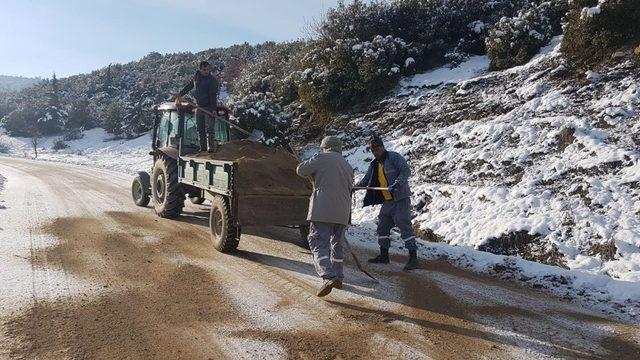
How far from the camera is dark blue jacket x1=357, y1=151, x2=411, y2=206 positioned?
19.7 feet

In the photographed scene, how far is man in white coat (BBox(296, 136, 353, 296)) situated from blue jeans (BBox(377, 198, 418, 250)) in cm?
138

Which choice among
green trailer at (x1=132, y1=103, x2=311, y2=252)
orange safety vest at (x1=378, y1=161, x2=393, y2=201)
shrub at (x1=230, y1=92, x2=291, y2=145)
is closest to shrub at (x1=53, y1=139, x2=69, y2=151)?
shrub at (x1=230, y1=92, x2=291, y2=145)

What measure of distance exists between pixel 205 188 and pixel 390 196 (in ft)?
9.34

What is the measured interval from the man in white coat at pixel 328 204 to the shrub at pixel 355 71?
9613 mm

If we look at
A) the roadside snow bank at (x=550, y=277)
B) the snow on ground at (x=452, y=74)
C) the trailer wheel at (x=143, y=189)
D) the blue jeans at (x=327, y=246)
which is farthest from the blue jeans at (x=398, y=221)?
the snow on ground at (x=452, y=74)

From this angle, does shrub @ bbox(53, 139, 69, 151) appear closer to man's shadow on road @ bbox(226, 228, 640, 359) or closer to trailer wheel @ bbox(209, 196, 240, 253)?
trailer wheel @ bbox(209, 196, 240, 253)

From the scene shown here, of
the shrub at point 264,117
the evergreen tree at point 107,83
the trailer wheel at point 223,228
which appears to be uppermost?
the evergreen tree at point 107,83

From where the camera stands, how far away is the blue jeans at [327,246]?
4793mm

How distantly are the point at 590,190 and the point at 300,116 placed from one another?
10658 mm

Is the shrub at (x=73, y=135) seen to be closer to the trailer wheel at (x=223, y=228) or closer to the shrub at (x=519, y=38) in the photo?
the shrub at (x=519, y=38)

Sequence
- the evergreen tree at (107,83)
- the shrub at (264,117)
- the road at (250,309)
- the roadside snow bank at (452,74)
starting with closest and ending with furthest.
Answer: the road at (250,309)
the roadside snow bank at (452,74)
the shrub at (264,117)
the evergreen tree at (107,83)

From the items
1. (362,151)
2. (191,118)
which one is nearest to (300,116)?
(362,151)

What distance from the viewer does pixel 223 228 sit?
6.21m

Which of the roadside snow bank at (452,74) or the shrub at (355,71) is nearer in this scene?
the roadside snow bank at (452,74)
